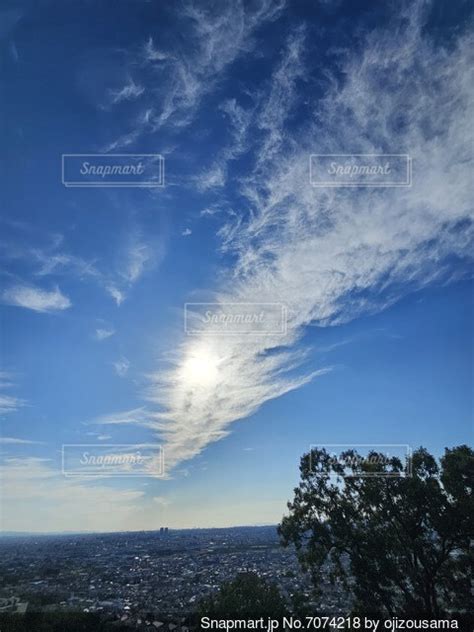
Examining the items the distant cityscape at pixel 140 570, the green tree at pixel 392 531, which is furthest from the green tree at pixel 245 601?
the green tree at pixel 392 531

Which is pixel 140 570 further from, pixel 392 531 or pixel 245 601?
pixel 392 531

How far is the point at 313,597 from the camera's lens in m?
8.88

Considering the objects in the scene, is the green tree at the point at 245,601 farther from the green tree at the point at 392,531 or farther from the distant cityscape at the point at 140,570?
the green tree at the point at 392,531

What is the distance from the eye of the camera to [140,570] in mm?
9172

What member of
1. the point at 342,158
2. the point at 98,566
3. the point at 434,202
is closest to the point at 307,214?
the point at 342,158

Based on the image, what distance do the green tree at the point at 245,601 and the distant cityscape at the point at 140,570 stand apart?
228 millimetres

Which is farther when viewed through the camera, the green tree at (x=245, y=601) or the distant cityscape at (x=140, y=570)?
the distant cityscape at (x=140, y=570)

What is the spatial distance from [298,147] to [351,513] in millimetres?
8042

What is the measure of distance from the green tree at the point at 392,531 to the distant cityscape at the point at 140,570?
→ 70 cm

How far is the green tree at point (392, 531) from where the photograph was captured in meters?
8.70

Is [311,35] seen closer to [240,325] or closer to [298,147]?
[298,147]

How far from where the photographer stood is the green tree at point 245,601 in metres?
8.22

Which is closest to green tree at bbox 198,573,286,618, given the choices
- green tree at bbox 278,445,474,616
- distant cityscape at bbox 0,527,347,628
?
distant cityscape at bbox 0,527,347,628

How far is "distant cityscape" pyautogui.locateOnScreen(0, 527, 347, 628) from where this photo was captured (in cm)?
849
